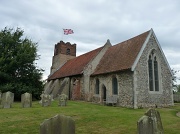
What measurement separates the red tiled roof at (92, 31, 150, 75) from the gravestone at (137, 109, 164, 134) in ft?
37.3

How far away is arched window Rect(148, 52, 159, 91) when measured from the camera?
18.5 m

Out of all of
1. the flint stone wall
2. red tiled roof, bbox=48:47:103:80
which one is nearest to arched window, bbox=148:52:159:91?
the flint stone wall

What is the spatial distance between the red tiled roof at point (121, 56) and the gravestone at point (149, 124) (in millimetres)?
11376

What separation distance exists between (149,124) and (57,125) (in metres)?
2.85

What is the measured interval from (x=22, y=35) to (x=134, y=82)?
16302 millimetres

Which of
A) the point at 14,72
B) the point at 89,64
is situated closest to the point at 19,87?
the point at 14,72

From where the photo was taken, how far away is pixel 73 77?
85.8 ft

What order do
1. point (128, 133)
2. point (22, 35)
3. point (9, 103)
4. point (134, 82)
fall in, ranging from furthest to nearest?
point (22, 35), point (134, 82), point (9, 103), point (128, 133)

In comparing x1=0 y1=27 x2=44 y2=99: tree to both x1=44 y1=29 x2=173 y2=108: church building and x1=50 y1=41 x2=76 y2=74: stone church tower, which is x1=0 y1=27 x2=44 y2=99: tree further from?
x1=50 y1=41 x2=76 y2=74: stone church tower

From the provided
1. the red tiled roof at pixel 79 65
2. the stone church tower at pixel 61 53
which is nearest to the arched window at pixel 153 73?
the red tiled roof at pixel 79 65

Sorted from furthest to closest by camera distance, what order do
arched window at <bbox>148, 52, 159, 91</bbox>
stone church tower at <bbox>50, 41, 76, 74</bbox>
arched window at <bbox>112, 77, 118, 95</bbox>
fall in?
stone church tower at <bbox>50, 41, 76, 74</bbox> → arched window at <bbox>112, 77, 118, 95</bbox> → arched window at <bbox>148, 52, 159, 91</bbox>

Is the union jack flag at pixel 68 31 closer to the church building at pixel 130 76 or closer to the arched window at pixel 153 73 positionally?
the church building at pixel 130 76

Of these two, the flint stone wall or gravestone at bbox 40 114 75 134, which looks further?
the flint stone wall

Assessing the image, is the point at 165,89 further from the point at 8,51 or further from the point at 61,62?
the point at 61,62
